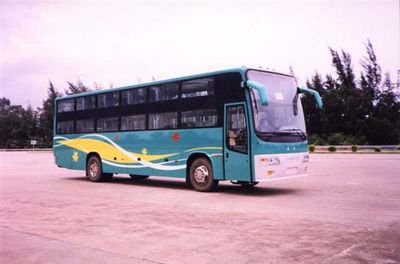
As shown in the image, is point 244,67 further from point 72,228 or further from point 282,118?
point 72,228

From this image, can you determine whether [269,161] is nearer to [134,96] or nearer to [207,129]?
[207,129]

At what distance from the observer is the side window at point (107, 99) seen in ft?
55.9

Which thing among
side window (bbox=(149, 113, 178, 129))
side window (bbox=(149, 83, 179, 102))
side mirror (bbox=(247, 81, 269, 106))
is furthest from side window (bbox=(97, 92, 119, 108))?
side mirror (bbox=(247, 81, 269, 106))

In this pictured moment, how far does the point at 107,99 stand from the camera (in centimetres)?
1741

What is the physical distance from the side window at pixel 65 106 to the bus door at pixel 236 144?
8.73m

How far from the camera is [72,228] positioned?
8023 mm

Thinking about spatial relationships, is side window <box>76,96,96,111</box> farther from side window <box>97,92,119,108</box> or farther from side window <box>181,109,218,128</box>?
side window <box>181,109,218,128</box>

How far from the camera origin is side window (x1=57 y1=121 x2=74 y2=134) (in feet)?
63.0

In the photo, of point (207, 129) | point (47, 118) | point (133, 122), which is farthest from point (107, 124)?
point (47, 118)

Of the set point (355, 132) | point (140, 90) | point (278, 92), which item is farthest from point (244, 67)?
point (355, 132)

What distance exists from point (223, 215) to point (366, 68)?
161 ft

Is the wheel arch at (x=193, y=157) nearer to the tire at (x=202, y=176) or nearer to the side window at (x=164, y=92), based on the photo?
the tire at (x=202, y=176)

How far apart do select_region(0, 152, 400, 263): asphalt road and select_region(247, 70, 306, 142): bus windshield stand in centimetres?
169

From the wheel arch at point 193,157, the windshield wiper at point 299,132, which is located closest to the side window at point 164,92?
the wheel arch at point 193,157
